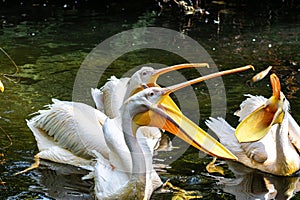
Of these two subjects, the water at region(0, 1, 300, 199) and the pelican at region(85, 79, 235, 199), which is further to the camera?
the water at region(0, 1, 300, 199)

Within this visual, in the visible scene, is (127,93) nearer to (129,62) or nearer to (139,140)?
(139,140)

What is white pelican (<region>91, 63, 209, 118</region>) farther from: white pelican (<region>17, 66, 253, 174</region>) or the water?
the water

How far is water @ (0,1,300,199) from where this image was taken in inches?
166

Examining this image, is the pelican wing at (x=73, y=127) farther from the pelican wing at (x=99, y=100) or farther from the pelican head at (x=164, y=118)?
the pelican head at (x=164, y=118)

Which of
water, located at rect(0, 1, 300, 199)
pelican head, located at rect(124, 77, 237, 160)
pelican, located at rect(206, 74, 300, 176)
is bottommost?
water, located at rect(0, 1, 300, 199)

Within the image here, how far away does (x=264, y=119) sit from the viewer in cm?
414

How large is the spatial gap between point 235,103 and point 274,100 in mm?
1704

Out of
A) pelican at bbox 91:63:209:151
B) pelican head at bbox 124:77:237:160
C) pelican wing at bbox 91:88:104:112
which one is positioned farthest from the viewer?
pelican wing at bbox 91:88:104:112

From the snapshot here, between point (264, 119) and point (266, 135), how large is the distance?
0.41 meters

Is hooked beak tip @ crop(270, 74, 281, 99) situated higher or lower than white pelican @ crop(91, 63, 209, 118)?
higher

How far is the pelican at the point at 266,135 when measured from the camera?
4071 millimetres

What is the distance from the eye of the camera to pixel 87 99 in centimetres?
600

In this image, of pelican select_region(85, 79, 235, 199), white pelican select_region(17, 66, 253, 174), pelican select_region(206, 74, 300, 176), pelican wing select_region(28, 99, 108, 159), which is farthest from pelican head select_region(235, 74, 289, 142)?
pelican wing select_region(28, 99, 108, 159)

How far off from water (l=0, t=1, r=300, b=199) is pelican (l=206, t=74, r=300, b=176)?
0.36 feet
